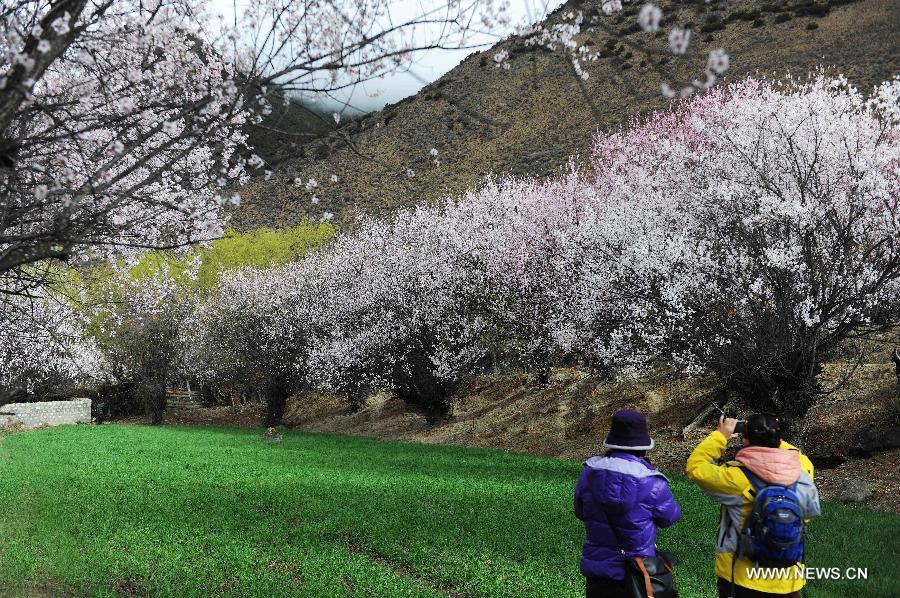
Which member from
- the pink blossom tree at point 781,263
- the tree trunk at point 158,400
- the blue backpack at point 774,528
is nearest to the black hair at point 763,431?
the blue backpack at point 774,528

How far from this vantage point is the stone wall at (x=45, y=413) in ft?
101

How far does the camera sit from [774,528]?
405cm

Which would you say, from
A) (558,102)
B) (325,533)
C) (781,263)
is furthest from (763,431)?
(558,102)

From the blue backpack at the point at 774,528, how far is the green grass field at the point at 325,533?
3684 millimetres

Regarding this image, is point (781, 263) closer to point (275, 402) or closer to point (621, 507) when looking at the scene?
point (621, 507)

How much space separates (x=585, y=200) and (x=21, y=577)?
2899 cm

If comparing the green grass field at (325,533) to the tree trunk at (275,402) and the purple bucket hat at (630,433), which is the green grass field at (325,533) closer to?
the purple bucket hat at (630,433)

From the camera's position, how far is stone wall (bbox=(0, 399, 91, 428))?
101 ft

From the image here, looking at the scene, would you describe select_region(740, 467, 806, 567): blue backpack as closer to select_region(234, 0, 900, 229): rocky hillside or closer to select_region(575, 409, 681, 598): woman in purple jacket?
select_region(575, 409, 681, 598): woman in purple jacket

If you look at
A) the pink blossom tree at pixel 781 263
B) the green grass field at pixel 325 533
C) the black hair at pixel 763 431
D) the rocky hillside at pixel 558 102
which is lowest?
the green grass field at pixel 325 533

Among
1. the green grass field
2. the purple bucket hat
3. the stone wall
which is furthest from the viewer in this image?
the stone wall

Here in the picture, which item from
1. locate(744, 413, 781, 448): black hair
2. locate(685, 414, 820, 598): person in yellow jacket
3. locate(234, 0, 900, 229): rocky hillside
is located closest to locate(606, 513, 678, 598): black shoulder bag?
locate(685, 414, 820, 598): person in yellow jacket

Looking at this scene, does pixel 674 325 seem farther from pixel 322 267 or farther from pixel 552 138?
pixel 552 138

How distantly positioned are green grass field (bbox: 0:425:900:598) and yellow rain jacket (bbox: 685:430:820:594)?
11.5 ft
